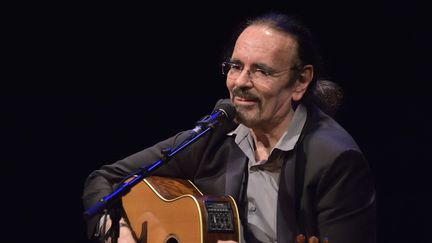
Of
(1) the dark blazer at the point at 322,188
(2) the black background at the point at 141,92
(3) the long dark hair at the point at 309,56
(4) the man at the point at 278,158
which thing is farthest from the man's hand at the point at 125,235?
(2) the black background at the point at 141,92

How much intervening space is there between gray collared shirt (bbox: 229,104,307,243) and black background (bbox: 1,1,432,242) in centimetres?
124

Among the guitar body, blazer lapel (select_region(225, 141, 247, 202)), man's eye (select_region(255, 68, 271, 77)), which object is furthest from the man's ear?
the guitar body

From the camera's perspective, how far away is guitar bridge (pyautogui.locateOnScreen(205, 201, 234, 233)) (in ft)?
9.18

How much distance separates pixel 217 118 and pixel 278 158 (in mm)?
563

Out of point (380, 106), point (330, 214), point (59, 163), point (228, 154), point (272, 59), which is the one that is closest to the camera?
point (330, 214)

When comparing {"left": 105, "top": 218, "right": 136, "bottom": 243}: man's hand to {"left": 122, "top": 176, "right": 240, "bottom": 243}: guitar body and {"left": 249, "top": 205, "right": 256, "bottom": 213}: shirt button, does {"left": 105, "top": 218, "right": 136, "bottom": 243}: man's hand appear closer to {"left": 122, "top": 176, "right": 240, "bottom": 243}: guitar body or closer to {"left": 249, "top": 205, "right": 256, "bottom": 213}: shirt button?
{"left": 122, "top": 176, "right": 240, "bottom": 243}: guitar body

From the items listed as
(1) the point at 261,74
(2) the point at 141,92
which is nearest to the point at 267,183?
(1) the point at 261,74

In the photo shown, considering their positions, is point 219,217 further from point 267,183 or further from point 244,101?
point 244,101

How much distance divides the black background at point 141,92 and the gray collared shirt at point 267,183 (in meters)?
1.24

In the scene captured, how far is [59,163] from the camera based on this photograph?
4570mm

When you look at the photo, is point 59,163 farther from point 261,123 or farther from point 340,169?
point 340,169

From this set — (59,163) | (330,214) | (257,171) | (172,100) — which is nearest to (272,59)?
(257,171)

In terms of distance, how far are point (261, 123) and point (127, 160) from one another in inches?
31.1

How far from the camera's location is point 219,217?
2820 mm
